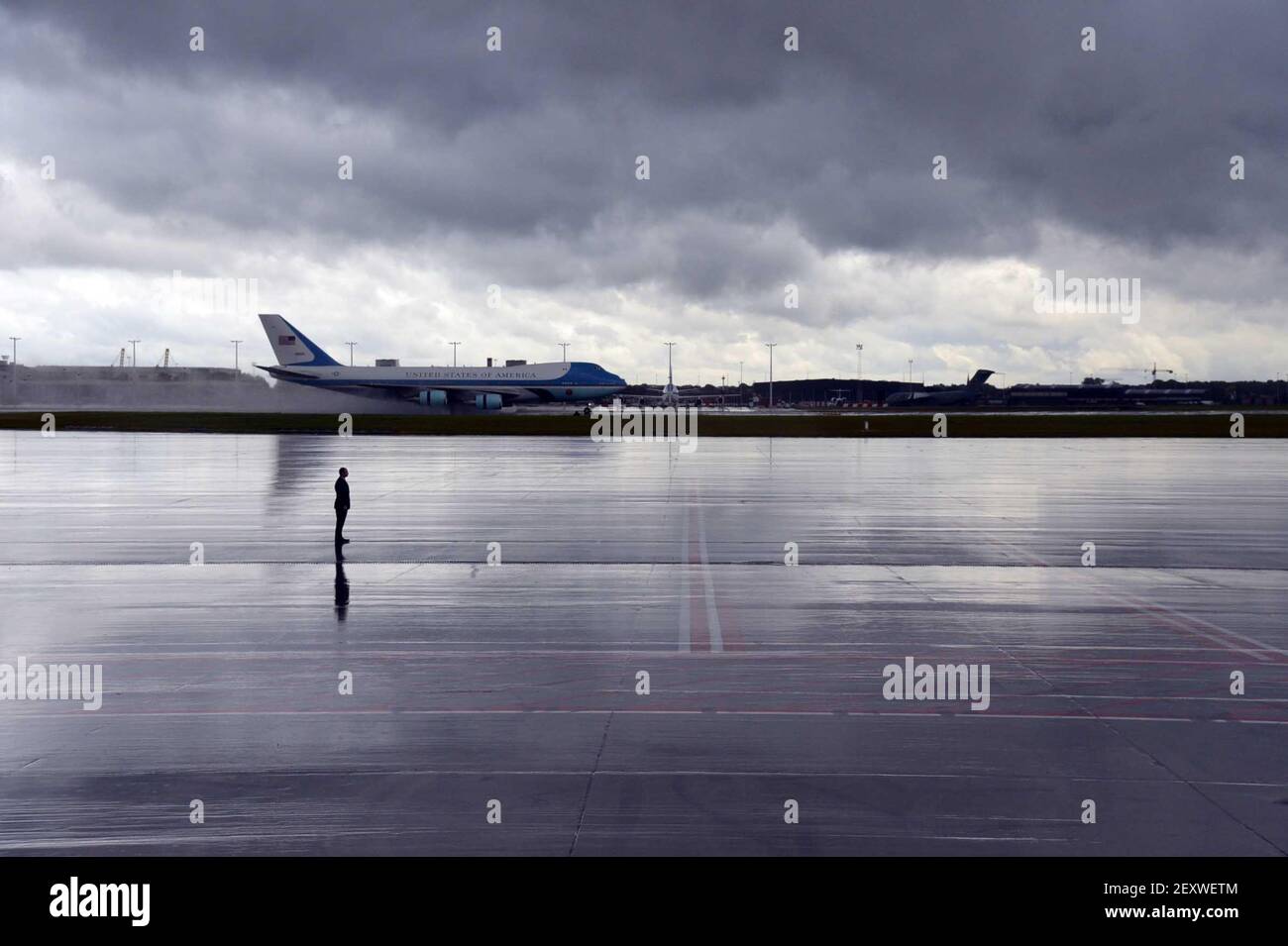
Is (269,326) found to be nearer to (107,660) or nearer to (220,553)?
(220,553)

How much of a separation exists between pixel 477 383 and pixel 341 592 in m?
94.3

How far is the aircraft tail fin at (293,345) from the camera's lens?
116 meters

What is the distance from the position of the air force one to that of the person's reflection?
8703cm

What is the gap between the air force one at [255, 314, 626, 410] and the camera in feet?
354

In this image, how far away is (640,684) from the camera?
36.2ft

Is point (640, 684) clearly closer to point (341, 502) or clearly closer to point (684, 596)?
point (684, 596)

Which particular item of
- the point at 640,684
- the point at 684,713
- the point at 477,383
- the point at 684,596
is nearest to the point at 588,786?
the point at 684,713

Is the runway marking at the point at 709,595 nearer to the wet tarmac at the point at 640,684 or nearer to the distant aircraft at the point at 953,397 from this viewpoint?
the wet tarmac at the point at 640,684

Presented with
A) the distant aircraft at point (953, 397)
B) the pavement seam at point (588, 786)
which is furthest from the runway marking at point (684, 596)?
the distant aircraft at point (953, 397)

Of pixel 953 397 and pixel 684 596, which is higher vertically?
pixel 953 397

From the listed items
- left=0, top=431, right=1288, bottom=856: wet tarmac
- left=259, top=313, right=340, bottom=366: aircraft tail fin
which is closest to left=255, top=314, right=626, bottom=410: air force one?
left=259, top=313, right=340, bottom=366: aircraft tail fin

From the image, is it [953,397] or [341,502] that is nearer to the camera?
[341,502]
